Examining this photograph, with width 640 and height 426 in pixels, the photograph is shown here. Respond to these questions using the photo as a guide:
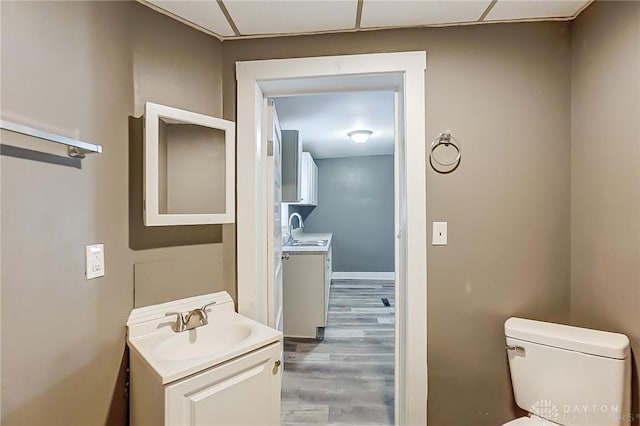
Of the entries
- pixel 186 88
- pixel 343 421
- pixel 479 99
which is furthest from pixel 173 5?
pixel 343 421

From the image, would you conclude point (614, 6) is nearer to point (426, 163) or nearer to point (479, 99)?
point (479, 99)

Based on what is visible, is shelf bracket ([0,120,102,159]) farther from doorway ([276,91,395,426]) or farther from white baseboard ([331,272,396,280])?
white baseboard ([331,272,396,280])

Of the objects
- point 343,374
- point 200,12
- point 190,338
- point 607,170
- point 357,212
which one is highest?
point 200,12

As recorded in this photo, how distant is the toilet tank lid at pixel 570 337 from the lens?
1148 mm

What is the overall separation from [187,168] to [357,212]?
4.34 metres

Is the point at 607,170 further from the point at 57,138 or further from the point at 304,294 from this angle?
the point at 304,294

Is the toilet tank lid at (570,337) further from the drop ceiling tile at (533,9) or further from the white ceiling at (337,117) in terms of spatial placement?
the white ceiling at (337,117)

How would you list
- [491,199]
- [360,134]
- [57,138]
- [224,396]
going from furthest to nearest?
[360,134], [491,199], [224,396], [57,138]

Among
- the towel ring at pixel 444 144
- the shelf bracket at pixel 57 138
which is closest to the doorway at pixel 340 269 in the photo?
the towel ring at pixel 444 144

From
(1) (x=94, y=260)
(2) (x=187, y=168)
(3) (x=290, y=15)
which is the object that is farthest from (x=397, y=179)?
(1) (x=94, y=260)

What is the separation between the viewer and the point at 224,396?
110 cm

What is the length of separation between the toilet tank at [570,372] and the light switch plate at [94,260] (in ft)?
5.77

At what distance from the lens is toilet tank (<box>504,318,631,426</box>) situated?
1143 mm

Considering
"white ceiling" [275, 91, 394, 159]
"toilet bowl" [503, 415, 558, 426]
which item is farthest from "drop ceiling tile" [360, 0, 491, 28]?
"toilet bowl" [503, 415, 558, 426]
